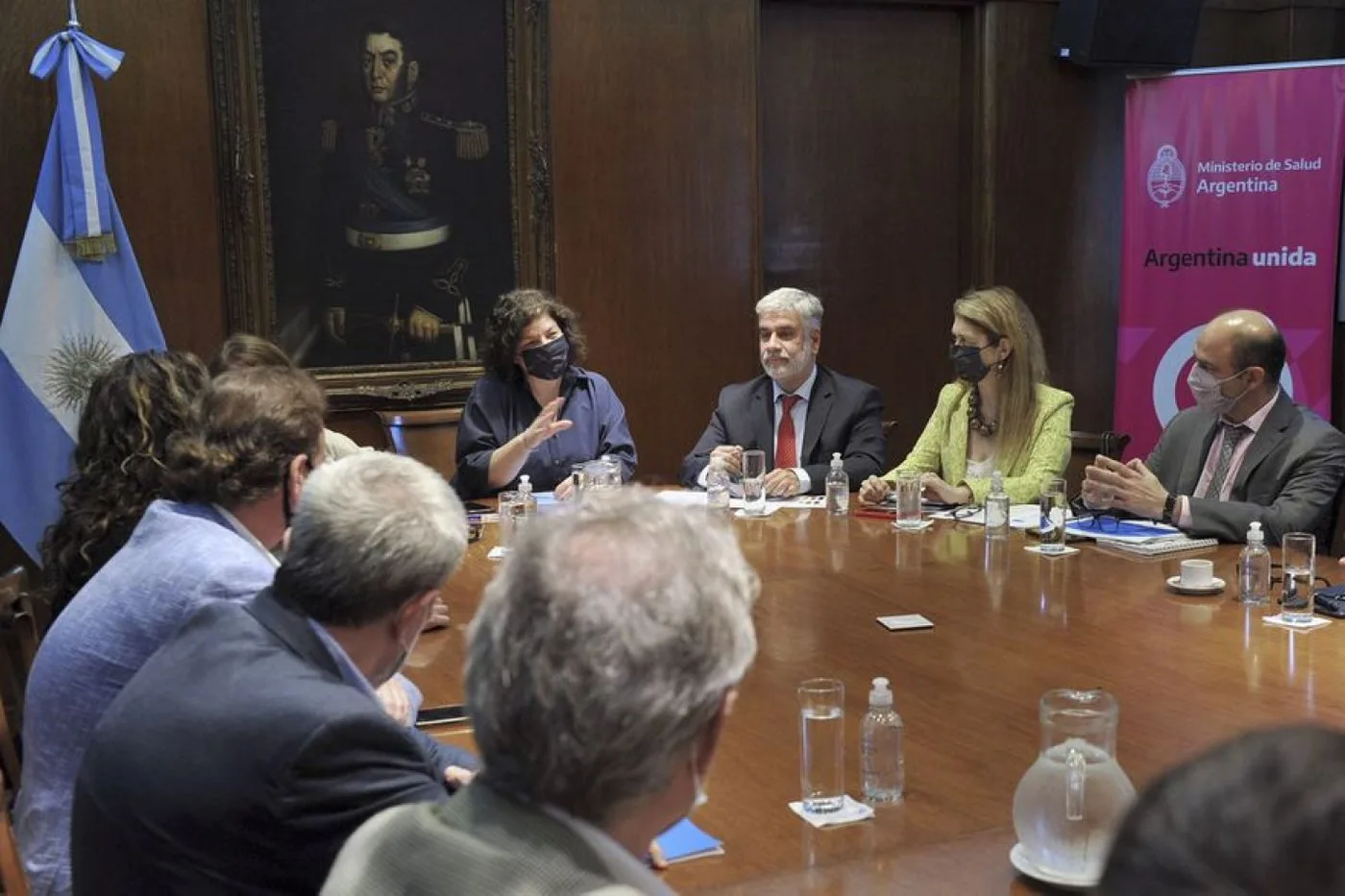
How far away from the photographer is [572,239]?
575cm

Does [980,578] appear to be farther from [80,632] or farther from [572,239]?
[572,239]

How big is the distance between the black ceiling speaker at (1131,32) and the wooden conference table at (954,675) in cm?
316

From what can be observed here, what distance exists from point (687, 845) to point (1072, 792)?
50cm

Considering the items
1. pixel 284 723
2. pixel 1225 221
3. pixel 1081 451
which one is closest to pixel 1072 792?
pixel 284 723

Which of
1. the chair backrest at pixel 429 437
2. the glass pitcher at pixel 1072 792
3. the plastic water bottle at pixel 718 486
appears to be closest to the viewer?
the glass pitcher at pixel 1072 792

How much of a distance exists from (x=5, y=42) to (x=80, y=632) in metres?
3.41

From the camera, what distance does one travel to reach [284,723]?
1555 mm

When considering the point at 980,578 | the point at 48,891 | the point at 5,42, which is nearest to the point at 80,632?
the point at 48,891

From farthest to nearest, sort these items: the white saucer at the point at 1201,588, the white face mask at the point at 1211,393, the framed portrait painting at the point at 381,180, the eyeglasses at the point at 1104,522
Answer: the framed portrait painting at the point at 381,180 → the white face mask at the point at 1211,393 → the eyeglasses at the point at 1104,522 → the white saucer at the point at 1201,588

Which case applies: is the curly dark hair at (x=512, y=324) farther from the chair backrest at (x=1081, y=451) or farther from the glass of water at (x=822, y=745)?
the glass of water at (x=822, y=745)

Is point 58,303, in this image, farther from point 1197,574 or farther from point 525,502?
point 1197,574

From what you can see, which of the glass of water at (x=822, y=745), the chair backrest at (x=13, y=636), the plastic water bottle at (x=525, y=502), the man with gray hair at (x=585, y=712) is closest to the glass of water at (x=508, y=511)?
the plastic water bottle at (x=525, y=502)

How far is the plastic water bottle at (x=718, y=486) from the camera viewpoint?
406 centimetres

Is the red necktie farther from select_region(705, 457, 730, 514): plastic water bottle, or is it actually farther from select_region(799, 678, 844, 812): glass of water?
select_region(799, 678, 844, 812): glass of water
